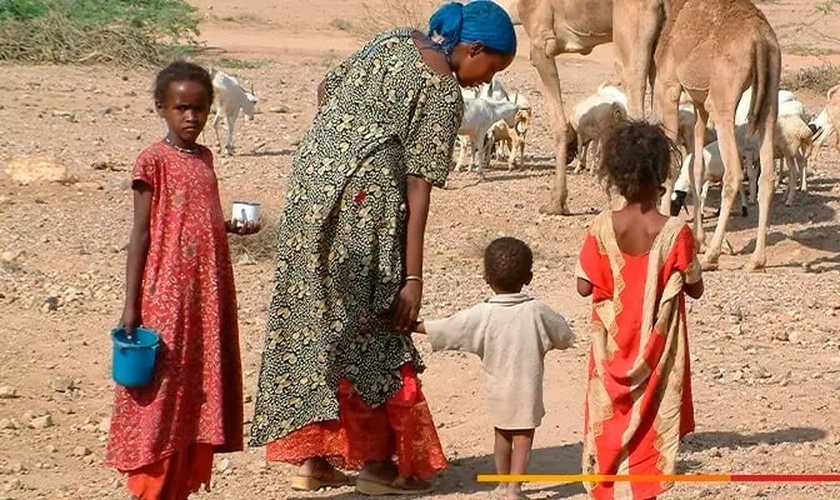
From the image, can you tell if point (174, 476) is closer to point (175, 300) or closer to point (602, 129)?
point (175, 300)

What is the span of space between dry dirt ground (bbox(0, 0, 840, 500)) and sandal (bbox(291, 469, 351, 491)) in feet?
0.14

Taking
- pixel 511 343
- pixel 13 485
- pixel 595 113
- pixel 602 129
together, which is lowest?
pixel 13 485

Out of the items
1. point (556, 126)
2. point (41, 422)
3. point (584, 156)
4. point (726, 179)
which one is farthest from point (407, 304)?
point (584, 156)

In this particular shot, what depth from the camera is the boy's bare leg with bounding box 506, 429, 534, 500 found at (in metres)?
5.55

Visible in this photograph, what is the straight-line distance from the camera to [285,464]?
6219 millimetres

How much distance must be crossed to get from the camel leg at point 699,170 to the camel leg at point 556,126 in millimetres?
1139

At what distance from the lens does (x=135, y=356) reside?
4945 millimetres

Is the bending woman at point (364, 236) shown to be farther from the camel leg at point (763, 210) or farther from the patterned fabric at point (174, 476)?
the camel leg at point (763, 210)

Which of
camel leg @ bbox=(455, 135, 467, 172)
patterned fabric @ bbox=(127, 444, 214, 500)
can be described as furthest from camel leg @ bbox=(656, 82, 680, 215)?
patterned fabric @ bbox=(127, 444, 214, 500)

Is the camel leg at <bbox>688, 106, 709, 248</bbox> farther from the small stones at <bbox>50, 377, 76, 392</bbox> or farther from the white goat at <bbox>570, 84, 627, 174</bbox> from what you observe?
the small stones at <bbox>50, 377, 76, 392</bbox>

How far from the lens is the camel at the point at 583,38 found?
11.8m

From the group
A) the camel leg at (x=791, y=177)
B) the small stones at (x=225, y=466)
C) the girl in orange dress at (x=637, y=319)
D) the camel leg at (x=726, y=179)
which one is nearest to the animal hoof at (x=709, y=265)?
the camel leg at (x=726, y=179)

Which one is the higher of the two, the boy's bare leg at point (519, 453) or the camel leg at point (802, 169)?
the camel leg at point (802, 169)

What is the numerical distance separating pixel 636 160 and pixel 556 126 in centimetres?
787
